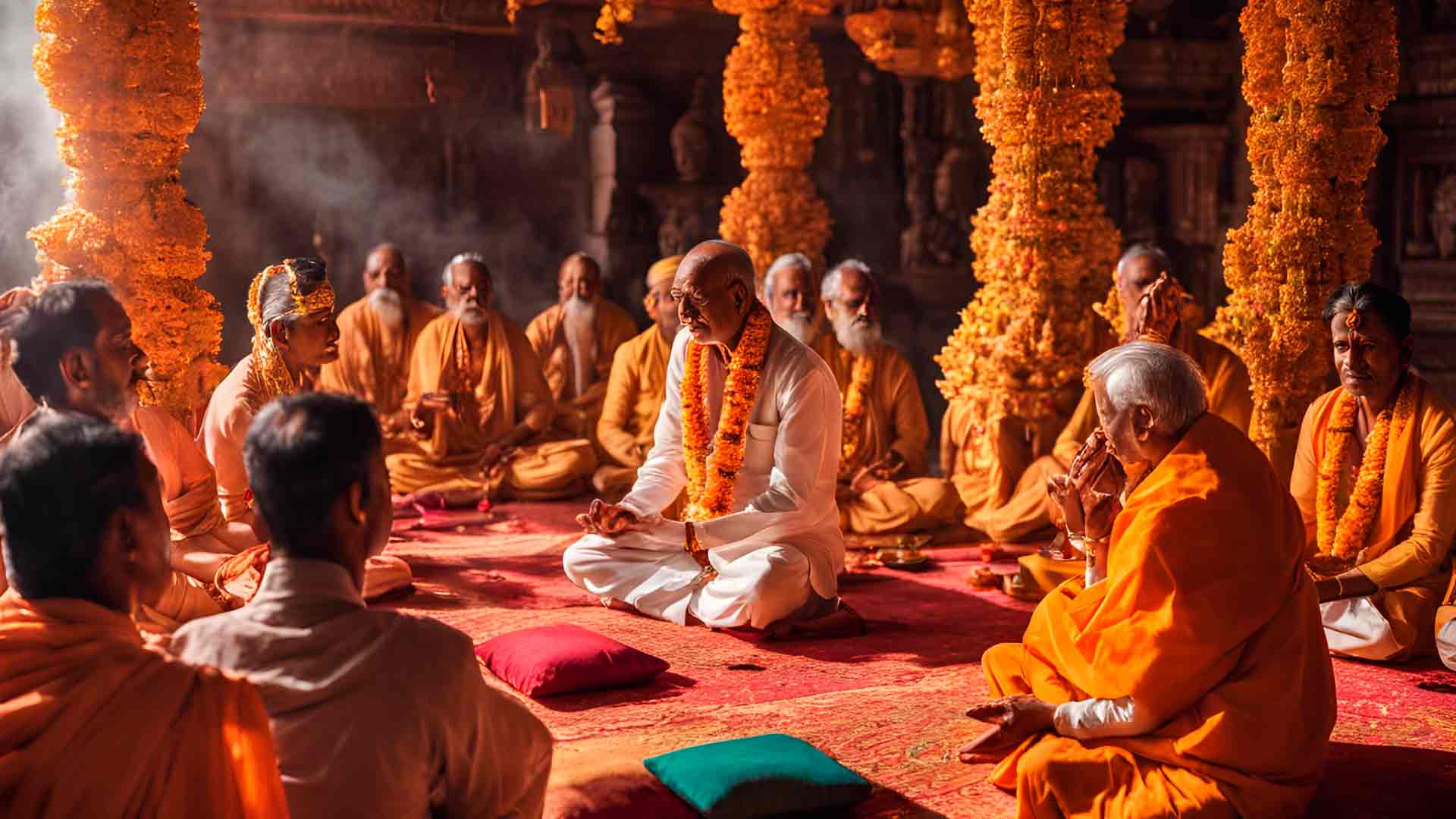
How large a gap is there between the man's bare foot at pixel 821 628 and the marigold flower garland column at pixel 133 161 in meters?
2.98

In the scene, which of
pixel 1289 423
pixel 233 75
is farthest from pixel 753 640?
pixel 233 75

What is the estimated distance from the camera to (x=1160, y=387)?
3697mm

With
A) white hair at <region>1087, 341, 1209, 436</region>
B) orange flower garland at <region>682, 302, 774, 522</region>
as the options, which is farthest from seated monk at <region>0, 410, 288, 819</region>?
orange flower garland at <region>682, 302, 774, 522</region>

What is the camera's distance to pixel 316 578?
2.51m

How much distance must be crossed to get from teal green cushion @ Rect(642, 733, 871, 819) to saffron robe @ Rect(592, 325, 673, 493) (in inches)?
210

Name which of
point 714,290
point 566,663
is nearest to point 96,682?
point 566,663

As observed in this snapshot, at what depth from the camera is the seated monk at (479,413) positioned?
31.3 ft

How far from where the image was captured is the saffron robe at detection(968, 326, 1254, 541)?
24.4 ft

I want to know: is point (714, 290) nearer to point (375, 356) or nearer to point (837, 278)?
point (837, 278)

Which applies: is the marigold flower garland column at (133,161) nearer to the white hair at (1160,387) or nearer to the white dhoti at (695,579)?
the white dhoti at (695,579)

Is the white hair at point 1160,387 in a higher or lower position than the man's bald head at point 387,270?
lower

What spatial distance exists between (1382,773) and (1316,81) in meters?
4.11

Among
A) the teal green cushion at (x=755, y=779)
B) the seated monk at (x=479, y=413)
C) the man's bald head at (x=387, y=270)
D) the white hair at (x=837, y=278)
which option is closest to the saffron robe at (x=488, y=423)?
the seated monk at (x=479, y=413)

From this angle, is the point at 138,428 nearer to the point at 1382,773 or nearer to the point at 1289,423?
the point at 1382,773
